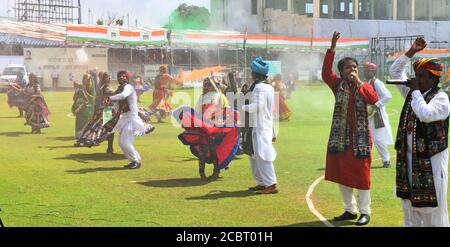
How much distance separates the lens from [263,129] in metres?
6.91

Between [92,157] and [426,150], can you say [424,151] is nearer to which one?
[426,150]

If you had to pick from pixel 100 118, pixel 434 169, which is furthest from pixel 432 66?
pixel 100 118

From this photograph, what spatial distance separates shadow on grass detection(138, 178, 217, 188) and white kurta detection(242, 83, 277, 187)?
3.50ft

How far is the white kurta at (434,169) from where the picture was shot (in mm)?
4297

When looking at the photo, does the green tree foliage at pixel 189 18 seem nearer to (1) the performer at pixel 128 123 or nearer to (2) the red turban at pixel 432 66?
(1) the performer at pixel 128 123

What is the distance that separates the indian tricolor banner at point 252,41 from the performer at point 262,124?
578 centimetres

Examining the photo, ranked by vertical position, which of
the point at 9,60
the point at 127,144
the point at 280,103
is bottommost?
the point at 127,144

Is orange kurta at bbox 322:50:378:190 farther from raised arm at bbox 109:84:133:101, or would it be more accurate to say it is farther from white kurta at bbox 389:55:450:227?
raised arm at bbox 109:84:133:101

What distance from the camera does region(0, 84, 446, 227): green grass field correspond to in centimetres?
577

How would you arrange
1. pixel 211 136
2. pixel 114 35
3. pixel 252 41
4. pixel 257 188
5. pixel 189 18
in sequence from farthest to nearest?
pixel 252 41 < pixel 114 35 < pixel 189 18 < pixel 211 136 < pixel 257 188

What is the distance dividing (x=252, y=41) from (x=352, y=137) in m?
8.51

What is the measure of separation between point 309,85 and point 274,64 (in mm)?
5811

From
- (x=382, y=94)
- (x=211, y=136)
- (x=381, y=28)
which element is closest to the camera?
(x=211, y=136)

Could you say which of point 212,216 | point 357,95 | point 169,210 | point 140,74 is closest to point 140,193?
point 169,210
